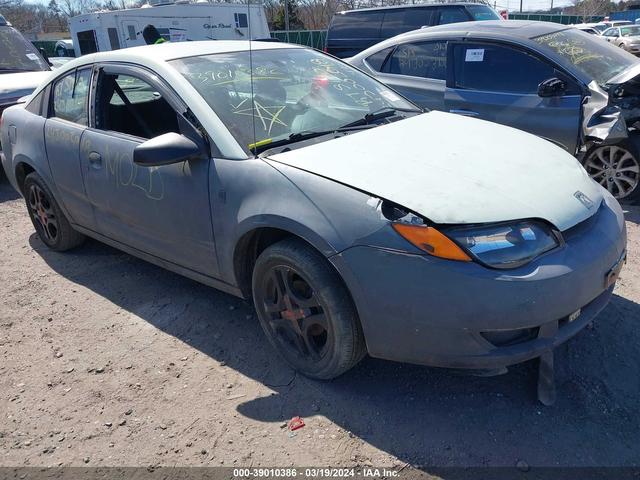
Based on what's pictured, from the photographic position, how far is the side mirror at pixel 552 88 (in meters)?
4.77

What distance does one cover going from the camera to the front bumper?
2129mm

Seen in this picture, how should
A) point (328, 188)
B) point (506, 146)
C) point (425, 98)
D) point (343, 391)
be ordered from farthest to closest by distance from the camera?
point (425, 98) < point (506, 146) < point (343, 391) < point (328, 188)

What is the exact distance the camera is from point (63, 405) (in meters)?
2.75

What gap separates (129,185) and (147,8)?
1611cm

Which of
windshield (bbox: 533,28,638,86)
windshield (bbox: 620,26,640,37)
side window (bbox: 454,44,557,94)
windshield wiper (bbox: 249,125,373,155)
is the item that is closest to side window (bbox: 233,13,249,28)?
side window (bbox: 454,44,557,94)

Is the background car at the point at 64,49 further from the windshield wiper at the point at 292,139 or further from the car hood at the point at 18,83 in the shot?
the windshield wiper at the point at 292,139

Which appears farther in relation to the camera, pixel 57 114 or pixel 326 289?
pixel 57 114

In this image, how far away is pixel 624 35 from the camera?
2548 cm

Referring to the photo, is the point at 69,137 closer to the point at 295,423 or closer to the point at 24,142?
the point at 24,142

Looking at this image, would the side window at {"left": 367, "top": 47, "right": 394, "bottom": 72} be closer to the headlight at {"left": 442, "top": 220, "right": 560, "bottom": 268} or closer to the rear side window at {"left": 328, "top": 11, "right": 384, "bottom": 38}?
the headlight at {"left": 442, "top": 220, "right": 560, "bottom": 268}

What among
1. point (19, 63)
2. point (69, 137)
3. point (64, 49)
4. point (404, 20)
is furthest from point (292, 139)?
point (64, 49)

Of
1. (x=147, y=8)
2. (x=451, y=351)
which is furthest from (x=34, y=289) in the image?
(x=147, y=8)

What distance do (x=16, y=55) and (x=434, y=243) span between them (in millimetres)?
8651

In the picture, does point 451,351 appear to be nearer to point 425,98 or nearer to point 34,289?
point 34,289
